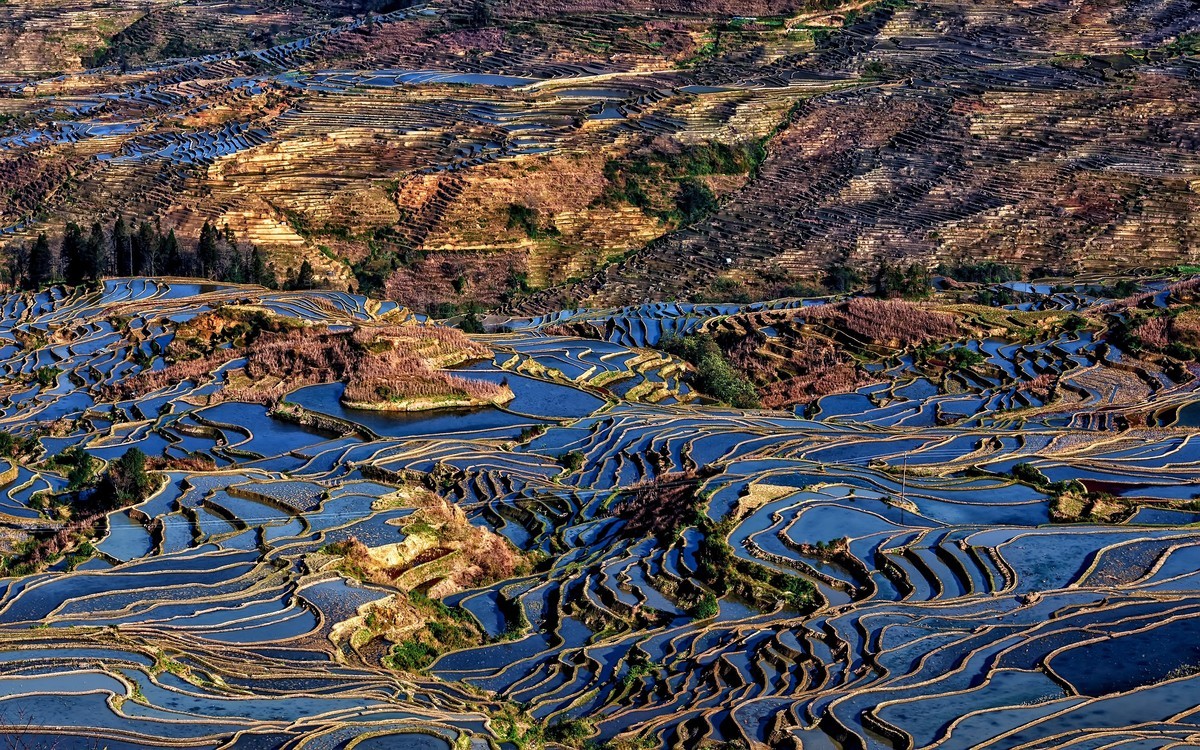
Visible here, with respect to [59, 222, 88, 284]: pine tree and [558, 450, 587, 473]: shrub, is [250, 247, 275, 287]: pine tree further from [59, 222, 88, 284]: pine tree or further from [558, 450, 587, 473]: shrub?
[558, 450, 587, 473]: shrub

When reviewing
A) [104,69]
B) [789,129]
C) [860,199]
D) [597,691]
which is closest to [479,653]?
[597,691]

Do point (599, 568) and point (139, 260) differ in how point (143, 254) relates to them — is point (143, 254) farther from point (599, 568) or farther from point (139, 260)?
point (599, 568)

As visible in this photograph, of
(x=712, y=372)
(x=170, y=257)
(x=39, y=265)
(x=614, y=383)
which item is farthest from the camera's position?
(x=170, y=257)

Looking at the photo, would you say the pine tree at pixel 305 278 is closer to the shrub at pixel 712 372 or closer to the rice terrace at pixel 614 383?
the rice terrace at pixel 614 383

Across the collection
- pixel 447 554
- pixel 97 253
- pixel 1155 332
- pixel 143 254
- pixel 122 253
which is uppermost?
pixel 447 554

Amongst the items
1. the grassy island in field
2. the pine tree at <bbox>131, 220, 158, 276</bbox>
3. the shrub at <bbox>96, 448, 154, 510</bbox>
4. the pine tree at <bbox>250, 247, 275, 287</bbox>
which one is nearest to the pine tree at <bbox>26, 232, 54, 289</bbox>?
the pine tree at <bbox>131, 220, 158, 276</bbox>

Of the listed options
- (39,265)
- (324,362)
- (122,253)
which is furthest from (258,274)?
(324,362)

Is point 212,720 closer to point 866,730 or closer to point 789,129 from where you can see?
point 866,730
